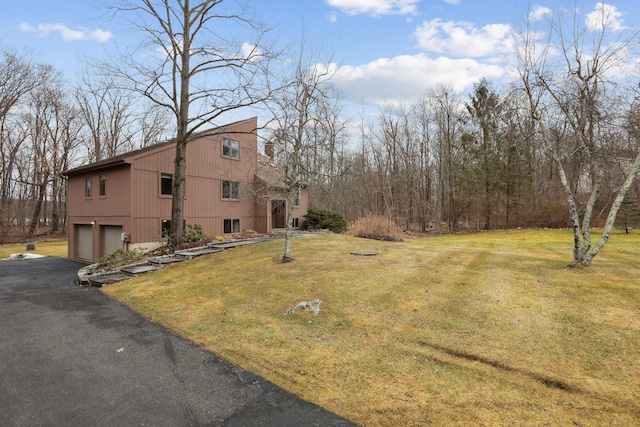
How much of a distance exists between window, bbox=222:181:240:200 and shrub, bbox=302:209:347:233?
18.0 feet

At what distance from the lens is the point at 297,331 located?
5.29 m

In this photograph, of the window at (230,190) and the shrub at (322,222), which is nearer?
the window at (230,190)

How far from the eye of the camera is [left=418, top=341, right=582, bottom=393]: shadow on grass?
11.2ft

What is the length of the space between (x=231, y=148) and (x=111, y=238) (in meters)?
7.79

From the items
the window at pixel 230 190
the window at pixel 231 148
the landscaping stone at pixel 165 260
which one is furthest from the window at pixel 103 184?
the landscaping stone at pixel 165 260

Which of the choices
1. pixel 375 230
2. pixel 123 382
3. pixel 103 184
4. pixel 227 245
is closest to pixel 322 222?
pixel 375 230

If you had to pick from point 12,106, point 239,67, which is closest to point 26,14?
point 239,67

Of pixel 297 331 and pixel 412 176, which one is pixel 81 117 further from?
pixel 297 331

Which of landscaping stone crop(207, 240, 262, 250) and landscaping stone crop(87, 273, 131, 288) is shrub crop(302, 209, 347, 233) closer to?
landscaping stone crop(207, 240, 262, 250)

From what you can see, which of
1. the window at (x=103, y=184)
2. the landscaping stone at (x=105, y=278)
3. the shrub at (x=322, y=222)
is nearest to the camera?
the landscaping stone at (x=105, y=278)

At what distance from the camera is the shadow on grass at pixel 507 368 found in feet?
11.2

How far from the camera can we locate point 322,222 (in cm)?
2188

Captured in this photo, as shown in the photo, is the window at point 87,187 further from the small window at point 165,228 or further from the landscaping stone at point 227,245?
the landscaping stone at point 227,245

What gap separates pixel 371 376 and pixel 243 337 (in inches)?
92.0
